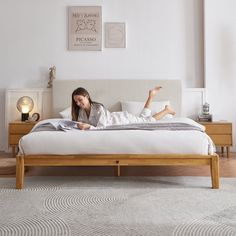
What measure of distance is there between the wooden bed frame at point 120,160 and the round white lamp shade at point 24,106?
2.12 m

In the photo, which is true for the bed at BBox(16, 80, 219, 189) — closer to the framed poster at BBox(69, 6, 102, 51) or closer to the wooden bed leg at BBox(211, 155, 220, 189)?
the wooden bed leg at BBox(211, 155, 220, 189)

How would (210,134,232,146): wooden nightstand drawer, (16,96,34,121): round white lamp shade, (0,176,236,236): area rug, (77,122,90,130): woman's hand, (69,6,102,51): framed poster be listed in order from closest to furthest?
(0,176,236,236): area rug, (77,122,90,130): woman's hand, (210,134,232,146): wooden nightstand drawer, (16,96,34,121): round white lamp shade, (69,6,102,51): framed poster

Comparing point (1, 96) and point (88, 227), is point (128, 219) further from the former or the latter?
point (1, 96)

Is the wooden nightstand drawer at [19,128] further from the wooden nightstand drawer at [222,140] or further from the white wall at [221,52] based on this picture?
the white wall at [221,52]

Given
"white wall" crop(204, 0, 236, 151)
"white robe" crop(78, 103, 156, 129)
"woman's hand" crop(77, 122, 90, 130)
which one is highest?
"white wall" crop(204, 0, 236, 151)

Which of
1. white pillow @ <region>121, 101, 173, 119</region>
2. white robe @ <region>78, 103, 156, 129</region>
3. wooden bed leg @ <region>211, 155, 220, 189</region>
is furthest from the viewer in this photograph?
white pillow @ <region>121, 101, 173, 119</region>

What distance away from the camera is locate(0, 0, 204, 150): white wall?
202 inches

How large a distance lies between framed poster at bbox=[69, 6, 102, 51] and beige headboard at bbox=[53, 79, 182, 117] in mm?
630

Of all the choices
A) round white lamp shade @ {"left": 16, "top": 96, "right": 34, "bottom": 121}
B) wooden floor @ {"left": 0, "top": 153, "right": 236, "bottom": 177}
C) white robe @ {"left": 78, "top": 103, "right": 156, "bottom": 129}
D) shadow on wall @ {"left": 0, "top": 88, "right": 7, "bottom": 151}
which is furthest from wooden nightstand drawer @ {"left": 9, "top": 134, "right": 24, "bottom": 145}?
white robe @ {"left": 78, "top": 103, "right": 156, "bottom": 129}

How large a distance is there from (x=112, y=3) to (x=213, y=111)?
2393 millimetres

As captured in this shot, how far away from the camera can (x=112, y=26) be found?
5.13m

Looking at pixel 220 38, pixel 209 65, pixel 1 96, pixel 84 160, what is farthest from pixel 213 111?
pixel 1 96

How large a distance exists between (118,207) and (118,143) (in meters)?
0.66

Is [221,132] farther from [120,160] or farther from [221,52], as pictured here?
[120,160]
